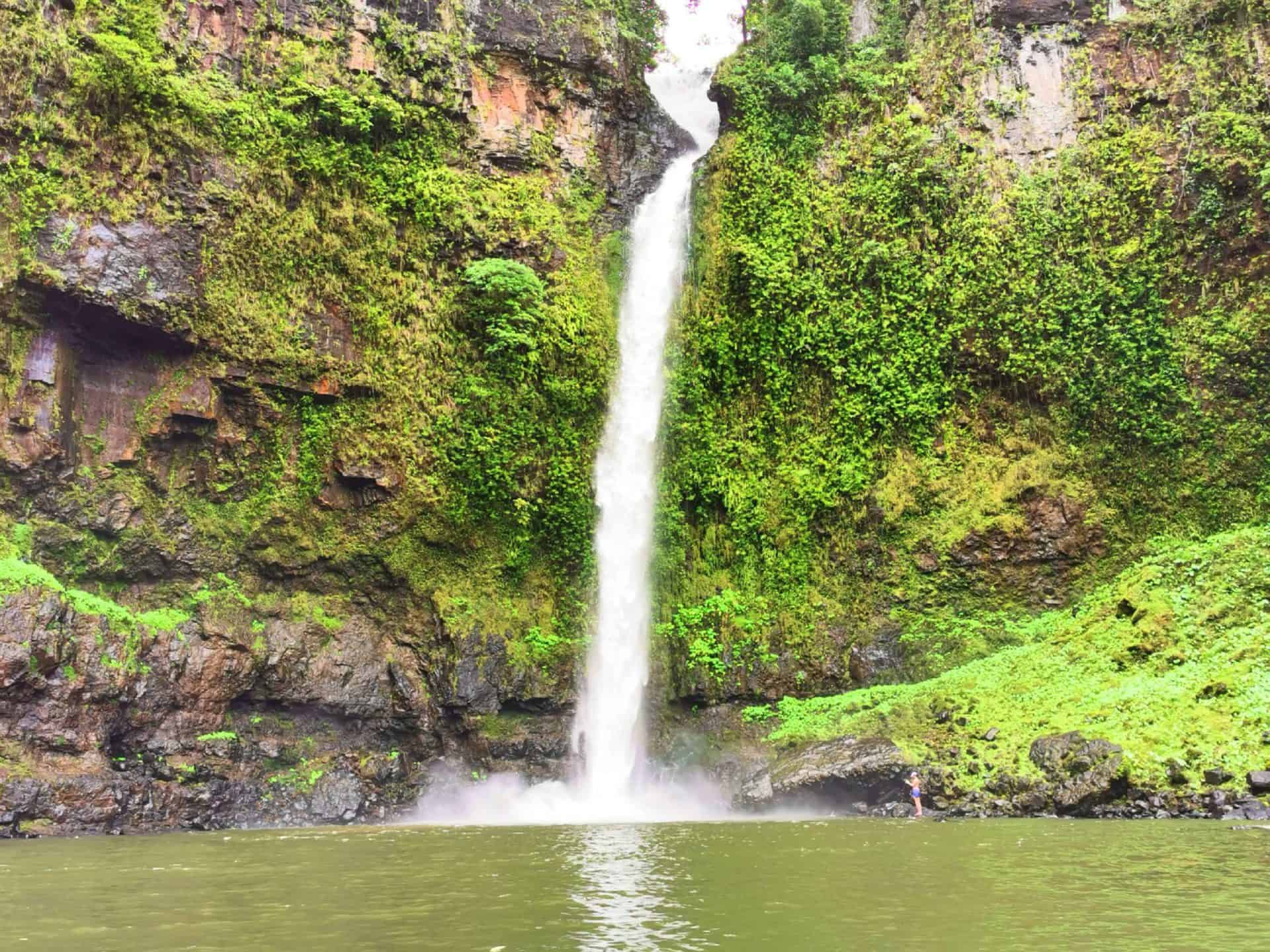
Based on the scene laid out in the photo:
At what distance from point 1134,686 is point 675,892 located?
9713 mm

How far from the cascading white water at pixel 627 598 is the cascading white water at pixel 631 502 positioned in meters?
0.02

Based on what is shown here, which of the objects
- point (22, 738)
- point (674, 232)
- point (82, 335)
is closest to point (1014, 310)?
point (674, 232)

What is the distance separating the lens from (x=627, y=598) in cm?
1983

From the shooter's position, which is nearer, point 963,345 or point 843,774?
point 843,774

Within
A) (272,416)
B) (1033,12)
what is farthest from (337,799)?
(1033,12)

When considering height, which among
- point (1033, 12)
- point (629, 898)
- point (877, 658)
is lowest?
point (629, 898)

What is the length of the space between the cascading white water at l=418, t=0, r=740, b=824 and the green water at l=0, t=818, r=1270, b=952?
18.9 ft

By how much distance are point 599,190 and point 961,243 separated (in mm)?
8848

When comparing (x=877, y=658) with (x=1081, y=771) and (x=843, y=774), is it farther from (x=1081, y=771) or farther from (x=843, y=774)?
(x=1081, y=771)

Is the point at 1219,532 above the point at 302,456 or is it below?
below

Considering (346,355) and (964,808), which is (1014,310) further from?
(346,355)

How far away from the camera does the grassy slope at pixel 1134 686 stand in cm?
1295

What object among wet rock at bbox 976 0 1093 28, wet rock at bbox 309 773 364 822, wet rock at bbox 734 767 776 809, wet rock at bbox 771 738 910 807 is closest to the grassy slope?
wet rock at bbox 771 738 910 807

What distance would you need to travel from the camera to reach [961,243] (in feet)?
68.1
